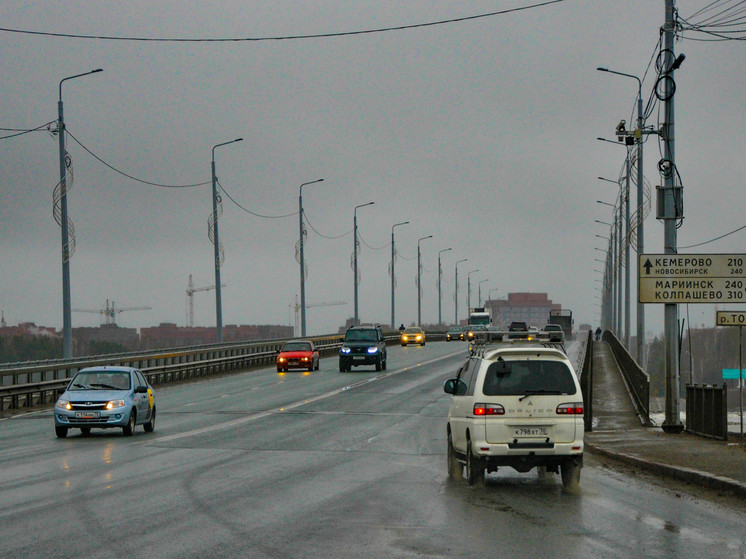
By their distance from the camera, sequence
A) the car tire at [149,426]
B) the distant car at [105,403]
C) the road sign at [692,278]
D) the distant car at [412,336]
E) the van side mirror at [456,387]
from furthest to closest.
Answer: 1. the distant car at [412,336]
2. the car tire at [149,426]
3. the distant car at [105,403]
4. the road sign at [692,278]
5. the van side mirror at [456,387]

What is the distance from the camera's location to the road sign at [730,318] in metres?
21.8

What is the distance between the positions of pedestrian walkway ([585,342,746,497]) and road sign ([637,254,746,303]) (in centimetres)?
299

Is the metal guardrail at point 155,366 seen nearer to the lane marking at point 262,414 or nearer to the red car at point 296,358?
the red car at point 296,358

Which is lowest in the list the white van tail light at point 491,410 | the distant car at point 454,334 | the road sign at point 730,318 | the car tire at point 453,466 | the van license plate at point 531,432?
the distant car at point 454,334

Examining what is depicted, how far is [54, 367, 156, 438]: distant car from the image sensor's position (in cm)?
2448

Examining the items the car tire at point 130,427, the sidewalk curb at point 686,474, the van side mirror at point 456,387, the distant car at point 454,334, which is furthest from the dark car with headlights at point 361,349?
the distant car at point 454,334

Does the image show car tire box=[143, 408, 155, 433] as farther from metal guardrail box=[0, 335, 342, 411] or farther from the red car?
the red car

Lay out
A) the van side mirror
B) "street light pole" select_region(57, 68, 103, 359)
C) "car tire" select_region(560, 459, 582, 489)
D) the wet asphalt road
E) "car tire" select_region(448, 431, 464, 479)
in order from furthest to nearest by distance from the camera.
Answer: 1. "street light pole" select_region(57, 68, 103, 359)
2. "car tire" select_region(448, 431, 464, 479)
3. the van side mirror
4. "car tire" select_region(560, 459, 582, 489)
5. the wet asphalt road

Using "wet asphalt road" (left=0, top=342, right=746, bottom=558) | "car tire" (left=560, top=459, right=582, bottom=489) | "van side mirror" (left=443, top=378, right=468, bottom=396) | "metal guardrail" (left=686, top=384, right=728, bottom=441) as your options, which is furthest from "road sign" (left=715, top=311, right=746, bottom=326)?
"car tire" (left=560, top=459, right=582, bottom=489)

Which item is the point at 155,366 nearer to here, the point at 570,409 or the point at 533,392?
the point at 533,392

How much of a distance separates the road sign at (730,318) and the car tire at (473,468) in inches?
343

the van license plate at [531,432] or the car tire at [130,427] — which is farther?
the car tire at [130,427]

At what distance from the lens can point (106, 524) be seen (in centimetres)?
1132

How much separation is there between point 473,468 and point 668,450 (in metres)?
5.99
